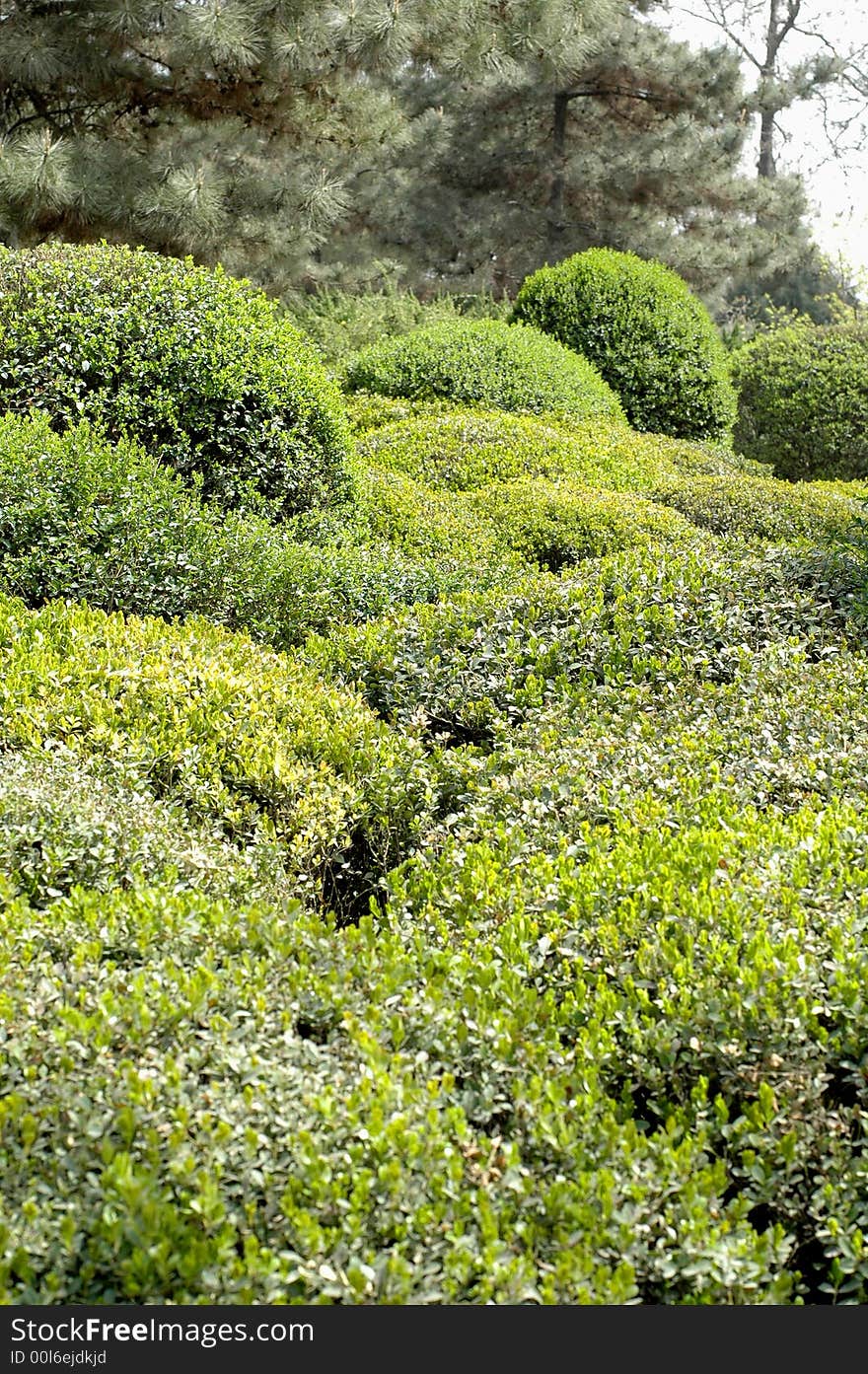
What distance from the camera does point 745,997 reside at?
2.07 meters

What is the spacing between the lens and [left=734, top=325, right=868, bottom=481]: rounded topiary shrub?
1250 cm

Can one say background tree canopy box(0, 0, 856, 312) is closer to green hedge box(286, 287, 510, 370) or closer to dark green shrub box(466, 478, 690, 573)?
green hedge box(286, 287, 510, 370)

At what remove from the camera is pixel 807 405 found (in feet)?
41.7

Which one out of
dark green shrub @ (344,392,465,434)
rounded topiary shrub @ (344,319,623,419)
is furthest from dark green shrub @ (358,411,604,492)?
rounded topiary shrub @ (344,319,623,419)

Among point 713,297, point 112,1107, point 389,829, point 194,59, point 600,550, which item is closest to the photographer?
point 112,1107


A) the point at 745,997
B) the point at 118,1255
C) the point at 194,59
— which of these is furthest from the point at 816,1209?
the point at 194,59

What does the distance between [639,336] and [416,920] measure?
34.8ft

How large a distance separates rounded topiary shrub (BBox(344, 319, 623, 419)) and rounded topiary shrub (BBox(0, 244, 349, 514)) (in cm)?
395

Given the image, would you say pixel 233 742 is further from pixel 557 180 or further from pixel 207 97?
pixel 557 180

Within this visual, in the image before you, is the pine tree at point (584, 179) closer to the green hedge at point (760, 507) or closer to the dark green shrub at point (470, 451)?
the dark green shrub at point (470, 451)

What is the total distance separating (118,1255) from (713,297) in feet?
74.2

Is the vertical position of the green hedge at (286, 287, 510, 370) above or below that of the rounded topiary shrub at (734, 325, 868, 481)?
above

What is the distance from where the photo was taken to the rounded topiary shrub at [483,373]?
982 cm
